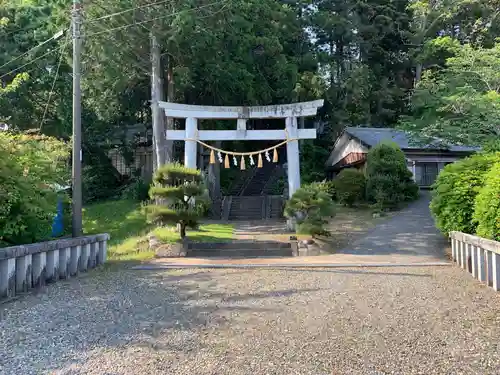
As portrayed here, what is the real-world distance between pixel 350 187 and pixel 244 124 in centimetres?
642

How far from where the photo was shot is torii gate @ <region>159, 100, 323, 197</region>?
15586 millimetres

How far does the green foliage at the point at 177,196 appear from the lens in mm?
11828

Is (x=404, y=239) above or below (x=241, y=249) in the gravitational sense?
above

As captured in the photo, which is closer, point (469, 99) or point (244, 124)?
point (469, 99)

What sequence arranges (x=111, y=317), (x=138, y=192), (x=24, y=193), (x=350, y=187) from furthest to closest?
(x=138, y=192) < (x=350, y=187) < (x=24, y=193) < (x=111, y=317)

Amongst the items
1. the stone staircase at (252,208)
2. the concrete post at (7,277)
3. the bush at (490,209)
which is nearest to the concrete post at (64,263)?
the concrete post at (7,277)

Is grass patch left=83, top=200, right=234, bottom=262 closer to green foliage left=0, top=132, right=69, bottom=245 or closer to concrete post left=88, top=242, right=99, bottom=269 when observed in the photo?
concrete post left=88, top=242, right=99, bottom=269

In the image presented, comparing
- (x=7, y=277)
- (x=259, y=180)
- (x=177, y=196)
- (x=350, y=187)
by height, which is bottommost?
(x=7, y=277)

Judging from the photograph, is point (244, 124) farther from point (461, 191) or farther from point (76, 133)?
point (461, 191)

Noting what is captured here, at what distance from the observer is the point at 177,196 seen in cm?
1197

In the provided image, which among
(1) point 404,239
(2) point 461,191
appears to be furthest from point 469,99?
(1) point 404,239

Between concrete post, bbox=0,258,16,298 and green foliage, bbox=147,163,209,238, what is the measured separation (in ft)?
16.8

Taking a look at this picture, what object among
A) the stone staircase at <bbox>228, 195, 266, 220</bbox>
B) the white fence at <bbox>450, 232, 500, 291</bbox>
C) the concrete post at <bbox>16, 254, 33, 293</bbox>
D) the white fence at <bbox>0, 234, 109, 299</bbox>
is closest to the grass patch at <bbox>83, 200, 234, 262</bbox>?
the white fence at <bbox>0, 234, 109, 299</bbox>

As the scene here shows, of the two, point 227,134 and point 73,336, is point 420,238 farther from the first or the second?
point 73,336
